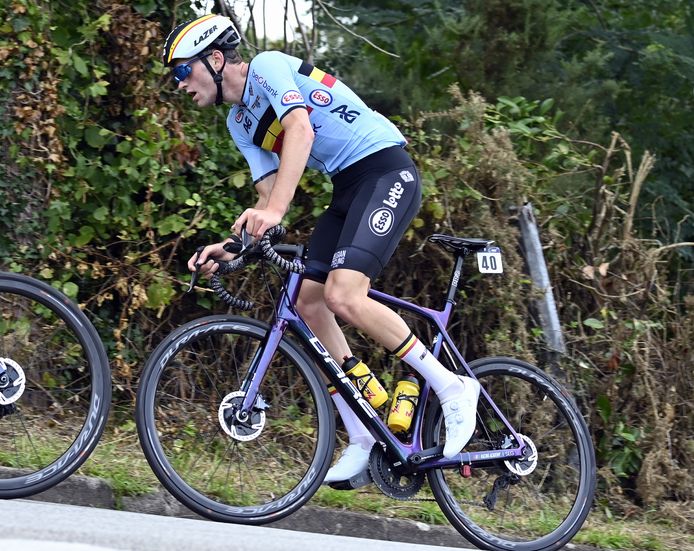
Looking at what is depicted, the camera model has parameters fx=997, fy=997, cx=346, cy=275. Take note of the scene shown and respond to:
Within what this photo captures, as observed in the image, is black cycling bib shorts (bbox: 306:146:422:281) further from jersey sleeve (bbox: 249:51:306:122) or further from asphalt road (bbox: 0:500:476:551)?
asphalt road (bbox: 0:500:476:551)

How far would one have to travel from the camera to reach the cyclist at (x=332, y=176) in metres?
4.28

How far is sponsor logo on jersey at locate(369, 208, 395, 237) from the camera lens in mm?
4367

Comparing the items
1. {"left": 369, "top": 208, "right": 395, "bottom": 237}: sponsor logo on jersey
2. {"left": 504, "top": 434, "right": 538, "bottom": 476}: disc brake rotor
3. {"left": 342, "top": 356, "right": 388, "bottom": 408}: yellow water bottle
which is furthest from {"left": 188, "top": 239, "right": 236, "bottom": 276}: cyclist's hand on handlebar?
{"left": 504, "top": 434, "right": 538, "bottom": 476}: disc brake rotor

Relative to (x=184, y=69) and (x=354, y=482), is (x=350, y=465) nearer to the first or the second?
(x=354, y=482)

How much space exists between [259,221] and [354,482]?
1276mm

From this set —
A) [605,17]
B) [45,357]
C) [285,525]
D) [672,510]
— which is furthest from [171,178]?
[605,17]

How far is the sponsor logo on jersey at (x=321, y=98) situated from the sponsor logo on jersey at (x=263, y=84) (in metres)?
0.26

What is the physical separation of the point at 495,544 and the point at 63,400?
2.06m

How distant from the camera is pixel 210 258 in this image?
4.41 metres

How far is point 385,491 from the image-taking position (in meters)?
4.52

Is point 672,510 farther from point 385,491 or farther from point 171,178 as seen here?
point 171,178

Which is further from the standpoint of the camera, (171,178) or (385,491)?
(171,178)

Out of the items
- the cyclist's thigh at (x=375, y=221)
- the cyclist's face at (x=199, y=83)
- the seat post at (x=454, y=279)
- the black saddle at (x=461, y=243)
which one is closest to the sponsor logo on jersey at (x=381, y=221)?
the cyclist's thigh at (x=375, y=221)

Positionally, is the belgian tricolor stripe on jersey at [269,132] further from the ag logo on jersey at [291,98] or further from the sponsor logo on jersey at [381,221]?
the sponsor logo on jersey at [381,221]
